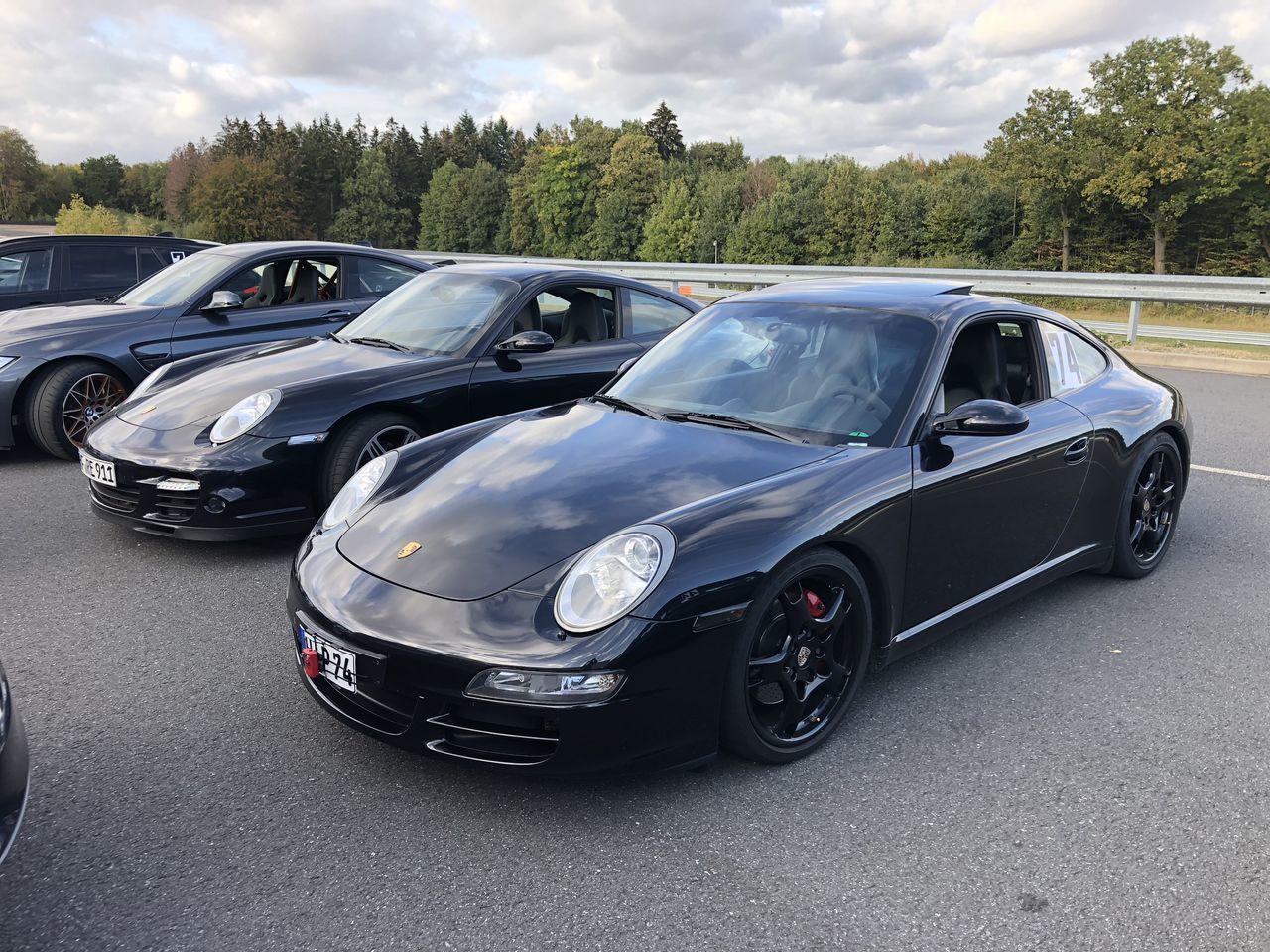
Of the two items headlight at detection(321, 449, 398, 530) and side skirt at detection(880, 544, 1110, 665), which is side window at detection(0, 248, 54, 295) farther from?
side skirt at detection(880, 544, 1110, 665)

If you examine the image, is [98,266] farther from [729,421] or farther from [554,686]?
[554,686]

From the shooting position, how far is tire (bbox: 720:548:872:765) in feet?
8.93

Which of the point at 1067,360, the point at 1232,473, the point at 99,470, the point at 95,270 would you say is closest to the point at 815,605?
the point at 1067,360

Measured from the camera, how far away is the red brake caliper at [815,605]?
296 centimetres

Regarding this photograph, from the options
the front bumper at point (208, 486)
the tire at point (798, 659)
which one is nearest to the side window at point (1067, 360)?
the tire at point (798, 659)

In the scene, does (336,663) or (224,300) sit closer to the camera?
(336,663)

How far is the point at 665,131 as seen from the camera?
351 ft

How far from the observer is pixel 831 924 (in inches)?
87.8

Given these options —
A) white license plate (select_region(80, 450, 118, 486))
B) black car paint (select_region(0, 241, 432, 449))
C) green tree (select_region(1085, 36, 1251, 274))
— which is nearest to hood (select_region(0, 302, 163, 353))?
black car paint (select_region(0, 241, 432, 449))

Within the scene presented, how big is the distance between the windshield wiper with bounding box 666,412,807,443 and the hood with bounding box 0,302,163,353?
16.6 ft

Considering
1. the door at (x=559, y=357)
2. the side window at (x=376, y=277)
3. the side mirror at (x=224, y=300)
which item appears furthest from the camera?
the side window at (x=376, y=277)

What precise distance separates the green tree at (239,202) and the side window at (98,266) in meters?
54.2

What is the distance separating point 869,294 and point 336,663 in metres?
2.54

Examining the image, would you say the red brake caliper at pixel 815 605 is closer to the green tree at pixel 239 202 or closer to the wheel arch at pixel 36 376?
the wheel arch at pixel 36 376
